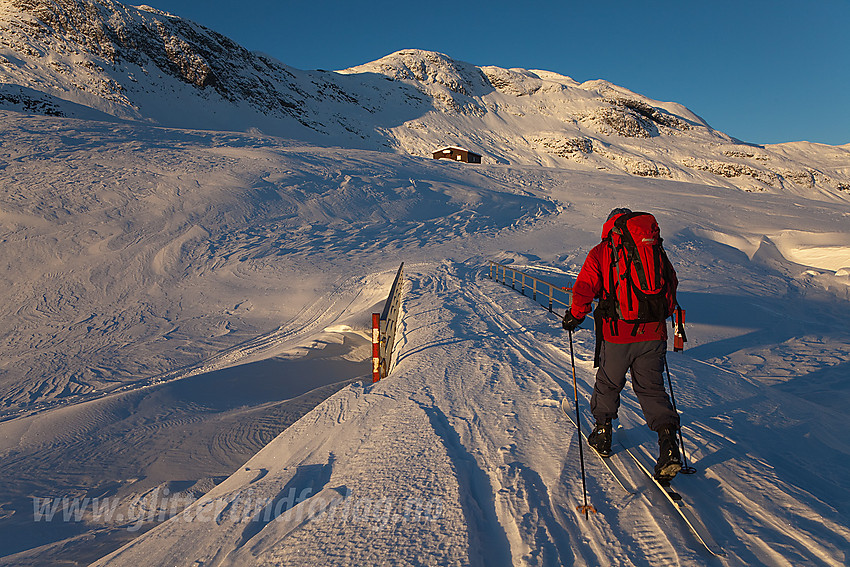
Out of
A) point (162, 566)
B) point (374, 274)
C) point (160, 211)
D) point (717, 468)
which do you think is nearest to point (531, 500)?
point (717, 468)

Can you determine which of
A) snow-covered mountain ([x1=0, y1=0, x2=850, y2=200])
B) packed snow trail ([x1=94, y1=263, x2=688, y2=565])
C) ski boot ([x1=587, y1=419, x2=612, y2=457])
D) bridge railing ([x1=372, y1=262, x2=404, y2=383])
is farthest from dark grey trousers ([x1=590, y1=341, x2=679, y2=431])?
snow-covered mountain ([x1=0, y1=0, x2=850, y2=200])

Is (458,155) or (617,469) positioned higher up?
(458,155)

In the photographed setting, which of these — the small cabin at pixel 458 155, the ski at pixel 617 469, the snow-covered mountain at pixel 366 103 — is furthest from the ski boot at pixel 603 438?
the small cabin at pixel 458 155

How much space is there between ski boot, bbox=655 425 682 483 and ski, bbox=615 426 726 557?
0.11m

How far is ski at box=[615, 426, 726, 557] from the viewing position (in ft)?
8.35

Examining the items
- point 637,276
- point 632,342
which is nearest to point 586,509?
point 632,342

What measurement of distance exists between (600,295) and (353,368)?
20.1 feet

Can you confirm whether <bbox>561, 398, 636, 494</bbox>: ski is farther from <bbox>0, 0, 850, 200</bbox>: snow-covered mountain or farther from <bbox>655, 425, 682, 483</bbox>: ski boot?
<bbox>0, 0, 850, 200</bbox>: snow-covered mountain

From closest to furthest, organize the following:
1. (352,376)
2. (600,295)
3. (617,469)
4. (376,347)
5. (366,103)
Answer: (600,295) → (617,469) → (376,347) → (352,376) → (366,103)

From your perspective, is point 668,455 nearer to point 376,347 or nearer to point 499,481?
point 499,481

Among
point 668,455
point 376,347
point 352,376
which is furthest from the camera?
point 352,376

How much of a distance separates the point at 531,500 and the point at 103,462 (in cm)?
466

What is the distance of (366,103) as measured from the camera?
92.1m

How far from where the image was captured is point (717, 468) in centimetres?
342
